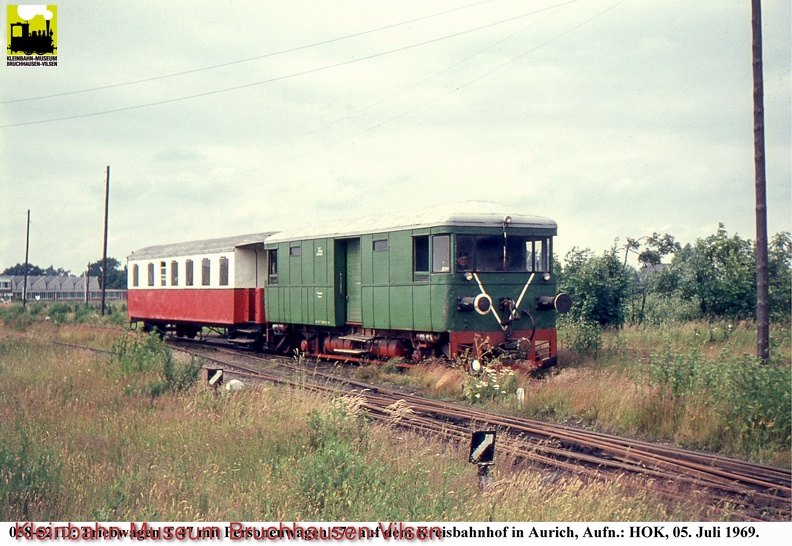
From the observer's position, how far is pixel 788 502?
21.3ft

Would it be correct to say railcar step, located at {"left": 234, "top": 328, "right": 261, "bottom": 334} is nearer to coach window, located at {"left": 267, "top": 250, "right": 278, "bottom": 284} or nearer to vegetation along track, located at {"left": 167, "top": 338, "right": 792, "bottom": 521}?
coach window, located at {"left": 267, "top": 250, "right": 278, "bottom": 284}

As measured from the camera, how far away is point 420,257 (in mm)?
14766

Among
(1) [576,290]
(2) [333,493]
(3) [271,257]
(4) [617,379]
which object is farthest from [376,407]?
(1) [576,290]

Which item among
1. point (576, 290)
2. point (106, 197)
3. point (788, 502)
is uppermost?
point (106, 197)

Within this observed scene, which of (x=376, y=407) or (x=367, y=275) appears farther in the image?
(x=367, y=275)

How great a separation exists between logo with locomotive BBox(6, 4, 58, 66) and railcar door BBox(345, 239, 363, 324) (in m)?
9.32

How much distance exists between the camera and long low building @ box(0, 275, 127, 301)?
10075cm

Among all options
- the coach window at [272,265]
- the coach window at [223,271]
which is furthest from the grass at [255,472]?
the coach window at [223,271]

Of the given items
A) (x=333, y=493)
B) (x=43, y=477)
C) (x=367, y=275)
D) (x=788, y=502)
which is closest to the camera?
(x=333, y=493)

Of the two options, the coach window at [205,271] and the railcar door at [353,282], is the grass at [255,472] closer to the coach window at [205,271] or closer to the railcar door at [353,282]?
the railcar door at [353,282]

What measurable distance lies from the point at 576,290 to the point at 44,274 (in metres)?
116

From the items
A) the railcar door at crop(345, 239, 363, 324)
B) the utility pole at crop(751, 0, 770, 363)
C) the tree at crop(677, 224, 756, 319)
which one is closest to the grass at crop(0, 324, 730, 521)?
the utility pole at crop(751, 0, 770, 363)
